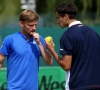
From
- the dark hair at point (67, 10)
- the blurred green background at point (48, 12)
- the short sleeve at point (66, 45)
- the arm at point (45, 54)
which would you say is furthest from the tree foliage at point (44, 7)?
the short sleeve at point (66, 45)

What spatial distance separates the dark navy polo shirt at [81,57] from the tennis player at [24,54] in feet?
1.29

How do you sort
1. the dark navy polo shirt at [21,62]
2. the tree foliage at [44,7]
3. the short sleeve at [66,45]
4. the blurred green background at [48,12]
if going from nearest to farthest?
the short sleeve at [66,45] → the dark navy polo shirt at [21,62] → the blurred green background at [48,12] → the tree foliage at [44,7]

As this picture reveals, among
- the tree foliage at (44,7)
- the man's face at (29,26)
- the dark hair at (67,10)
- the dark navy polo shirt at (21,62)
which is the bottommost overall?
the tree foliage at (44,7)

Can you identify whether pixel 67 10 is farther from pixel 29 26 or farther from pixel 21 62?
pixel 21 62

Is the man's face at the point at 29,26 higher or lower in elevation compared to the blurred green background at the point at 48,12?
higher

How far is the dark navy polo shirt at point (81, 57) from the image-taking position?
17.7 ft

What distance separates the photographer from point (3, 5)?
69.1ft

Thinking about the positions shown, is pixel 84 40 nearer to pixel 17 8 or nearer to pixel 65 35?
pixel 65 35

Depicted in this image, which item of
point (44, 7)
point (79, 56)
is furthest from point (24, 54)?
point (44, 7)

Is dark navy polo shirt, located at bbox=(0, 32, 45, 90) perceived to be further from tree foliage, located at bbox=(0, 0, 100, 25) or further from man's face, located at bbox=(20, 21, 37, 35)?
tree foliage, located at bbox=(0, 0, 100, 25)

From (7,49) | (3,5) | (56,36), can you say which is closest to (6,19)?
(3,5)

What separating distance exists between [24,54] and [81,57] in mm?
647

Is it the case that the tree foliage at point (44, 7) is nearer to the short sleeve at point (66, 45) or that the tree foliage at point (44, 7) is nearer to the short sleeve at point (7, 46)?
the short sleeve at point (7, 46)

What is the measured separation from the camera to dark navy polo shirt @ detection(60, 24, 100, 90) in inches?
212
